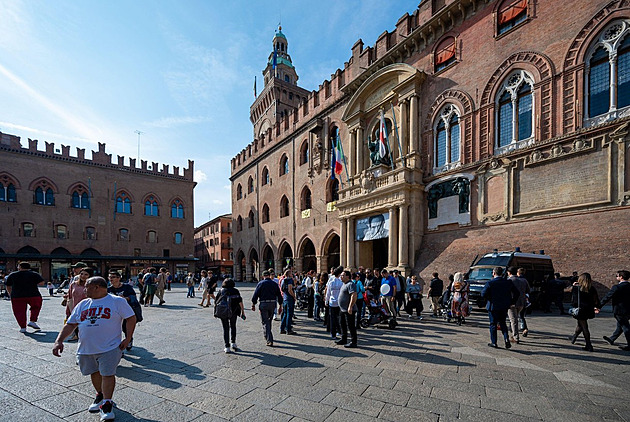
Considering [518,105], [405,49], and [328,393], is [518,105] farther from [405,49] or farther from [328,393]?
[328,393]

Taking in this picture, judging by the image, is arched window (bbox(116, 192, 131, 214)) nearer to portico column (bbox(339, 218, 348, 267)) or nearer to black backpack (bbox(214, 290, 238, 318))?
portico column (bbox(339, 218, 348, 267))

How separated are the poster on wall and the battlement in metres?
28.9

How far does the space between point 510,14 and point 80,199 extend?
4061 cm

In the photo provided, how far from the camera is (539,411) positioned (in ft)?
12.2

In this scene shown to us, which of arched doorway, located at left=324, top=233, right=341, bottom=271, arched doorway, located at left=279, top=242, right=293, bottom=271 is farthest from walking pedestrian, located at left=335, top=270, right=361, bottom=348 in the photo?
arched doorway, located at left=279, top=242, right=293, bottom=271

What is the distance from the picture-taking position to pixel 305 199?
1118 inches

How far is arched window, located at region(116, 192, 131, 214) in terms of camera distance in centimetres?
3628

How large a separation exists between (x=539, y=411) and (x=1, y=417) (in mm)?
6188

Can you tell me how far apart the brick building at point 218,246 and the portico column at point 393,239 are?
3988 centimetres

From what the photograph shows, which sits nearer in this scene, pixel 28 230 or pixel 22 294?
pixel 22 294

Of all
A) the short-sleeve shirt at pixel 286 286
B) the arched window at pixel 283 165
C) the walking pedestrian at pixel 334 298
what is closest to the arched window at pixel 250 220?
the arched window at pixel 283 165

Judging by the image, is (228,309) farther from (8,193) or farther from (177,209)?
(177,209)

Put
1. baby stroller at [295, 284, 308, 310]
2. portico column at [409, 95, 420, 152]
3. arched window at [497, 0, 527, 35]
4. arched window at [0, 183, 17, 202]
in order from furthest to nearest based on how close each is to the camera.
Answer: arched window at [0, 183, 17, 202], portico column at [409, 95, 420, 152], arched window at [497, 0, 527, 35], baby stroller at [295, 284, 308, 310]

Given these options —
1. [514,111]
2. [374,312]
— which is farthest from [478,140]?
[374,312]
